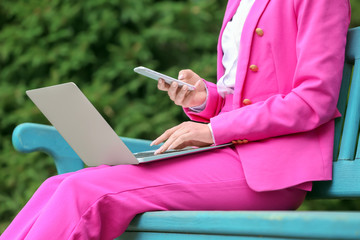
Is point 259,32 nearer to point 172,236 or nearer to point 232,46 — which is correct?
point 232,46

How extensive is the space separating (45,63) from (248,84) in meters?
2.24

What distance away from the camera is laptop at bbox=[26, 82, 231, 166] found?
1155 millimetres

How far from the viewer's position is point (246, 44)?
132 cm

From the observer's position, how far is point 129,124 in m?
3.04

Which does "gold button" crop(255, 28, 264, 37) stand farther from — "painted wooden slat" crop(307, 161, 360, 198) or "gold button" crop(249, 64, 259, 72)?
"painted wooden slat" crop(307, 161, 360, 198)

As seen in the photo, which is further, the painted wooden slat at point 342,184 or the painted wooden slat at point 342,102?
the painted wooden slat at point 342,102

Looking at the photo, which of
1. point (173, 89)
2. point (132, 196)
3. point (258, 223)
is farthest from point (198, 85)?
point (258, 223)

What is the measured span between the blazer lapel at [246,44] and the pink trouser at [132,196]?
0.55 ft

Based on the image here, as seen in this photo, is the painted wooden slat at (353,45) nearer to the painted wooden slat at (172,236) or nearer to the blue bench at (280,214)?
the blue bench at (280,214)

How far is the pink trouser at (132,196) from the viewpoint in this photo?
3.62 ft

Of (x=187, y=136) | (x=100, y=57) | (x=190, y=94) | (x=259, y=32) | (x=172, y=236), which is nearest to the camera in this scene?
(x=172, y=236)

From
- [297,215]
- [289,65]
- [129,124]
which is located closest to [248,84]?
[289,65]

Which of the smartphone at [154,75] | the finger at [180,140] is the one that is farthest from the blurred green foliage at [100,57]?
the finger at [180,140]

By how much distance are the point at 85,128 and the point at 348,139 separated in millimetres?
671
